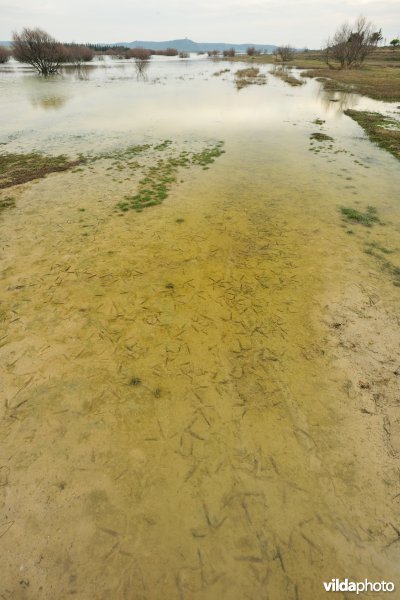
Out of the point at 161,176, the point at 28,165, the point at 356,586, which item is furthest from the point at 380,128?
the point at 356,586

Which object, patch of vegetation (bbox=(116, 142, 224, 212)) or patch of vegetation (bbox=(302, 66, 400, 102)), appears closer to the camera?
patch of vegetation (bbox=(116, 142, 224, 212))

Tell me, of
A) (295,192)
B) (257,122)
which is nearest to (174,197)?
(295,192)

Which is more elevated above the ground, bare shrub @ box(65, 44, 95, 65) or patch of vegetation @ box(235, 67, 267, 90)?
bare shrub @ box(65, 44, 95, 65)

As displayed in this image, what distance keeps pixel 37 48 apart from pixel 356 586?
75.9 m

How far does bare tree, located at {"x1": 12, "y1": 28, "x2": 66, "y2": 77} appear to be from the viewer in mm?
52125

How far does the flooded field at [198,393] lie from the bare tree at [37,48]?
6036cm

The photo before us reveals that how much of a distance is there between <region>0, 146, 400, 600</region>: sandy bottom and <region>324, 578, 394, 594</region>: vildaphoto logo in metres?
0.06

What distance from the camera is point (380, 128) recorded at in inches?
867

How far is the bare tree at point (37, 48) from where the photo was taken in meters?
52.1

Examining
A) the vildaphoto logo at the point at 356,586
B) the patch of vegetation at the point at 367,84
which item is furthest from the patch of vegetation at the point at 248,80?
the vildaphoto logo at the point at 356,586

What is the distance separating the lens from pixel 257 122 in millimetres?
24438

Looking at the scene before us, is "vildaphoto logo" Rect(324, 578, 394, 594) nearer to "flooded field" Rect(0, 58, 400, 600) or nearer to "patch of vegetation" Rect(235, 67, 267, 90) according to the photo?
"flooded field" Rect(0, 58, 400, 600)

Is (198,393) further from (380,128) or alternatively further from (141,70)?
(141,70)

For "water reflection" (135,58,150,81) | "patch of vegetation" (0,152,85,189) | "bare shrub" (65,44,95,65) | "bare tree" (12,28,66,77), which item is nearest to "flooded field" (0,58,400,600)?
"patch of vegetation" (0,152,85,189)
